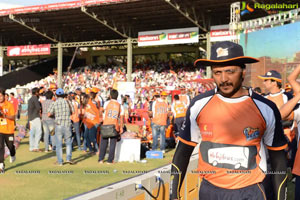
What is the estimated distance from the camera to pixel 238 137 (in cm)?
251

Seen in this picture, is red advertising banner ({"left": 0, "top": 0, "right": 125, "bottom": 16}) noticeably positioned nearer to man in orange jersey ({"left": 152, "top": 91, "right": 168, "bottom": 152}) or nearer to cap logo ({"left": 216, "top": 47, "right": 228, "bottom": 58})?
man in orange jersey ({"left": 152, "top": 91, "right": 168, "bottom": 152})

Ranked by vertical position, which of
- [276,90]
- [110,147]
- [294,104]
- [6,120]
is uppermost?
[276,90]

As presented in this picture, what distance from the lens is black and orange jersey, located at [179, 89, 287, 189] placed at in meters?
2.50

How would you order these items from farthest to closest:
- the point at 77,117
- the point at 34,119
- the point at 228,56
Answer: the point at 77,117
the point at 34,119
the point at 228,56

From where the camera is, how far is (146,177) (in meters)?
3.72

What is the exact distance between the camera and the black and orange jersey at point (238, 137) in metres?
2.50

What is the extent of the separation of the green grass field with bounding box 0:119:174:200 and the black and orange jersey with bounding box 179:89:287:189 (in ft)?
14.4

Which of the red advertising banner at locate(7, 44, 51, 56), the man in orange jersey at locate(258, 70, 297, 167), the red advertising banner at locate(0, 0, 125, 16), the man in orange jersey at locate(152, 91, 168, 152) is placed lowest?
the man in orange jersey at locate(152, 91, 168, 152)

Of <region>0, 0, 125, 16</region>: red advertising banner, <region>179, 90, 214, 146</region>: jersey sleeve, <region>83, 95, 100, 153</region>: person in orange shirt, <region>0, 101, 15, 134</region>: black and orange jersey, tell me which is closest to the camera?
<region>179, 90, 214, 146</region>: jersey sleeve

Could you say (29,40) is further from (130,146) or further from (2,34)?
(130,146)

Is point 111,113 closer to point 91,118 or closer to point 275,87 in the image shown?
point 91,118

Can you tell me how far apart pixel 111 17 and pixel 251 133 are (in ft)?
103

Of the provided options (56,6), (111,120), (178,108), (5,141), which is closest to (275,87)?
(111,120)

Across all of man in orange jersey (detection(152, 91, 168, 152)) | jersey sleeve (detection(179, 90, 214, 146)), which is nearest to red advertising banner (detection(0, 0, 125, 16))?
man in orange jersey (detection(152, 91, 168, 152))
